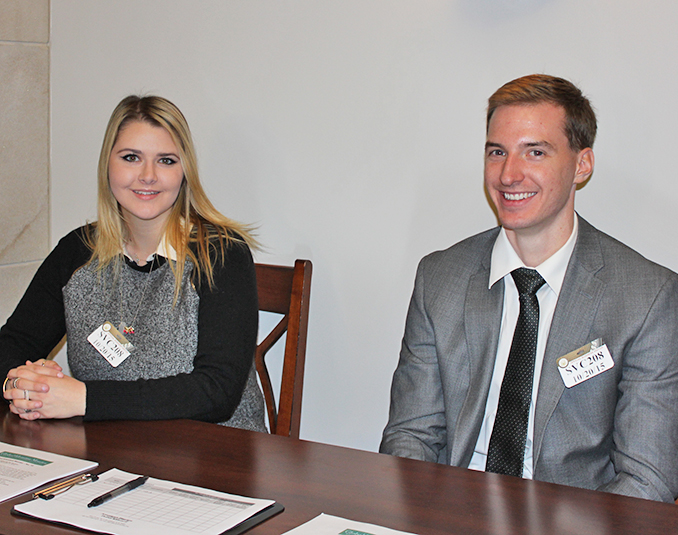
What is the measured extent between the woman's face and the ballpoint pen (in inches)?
36.6

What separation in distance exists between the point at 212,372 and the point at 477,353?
0.63 metres

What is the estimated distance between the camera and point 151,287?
2.01 m

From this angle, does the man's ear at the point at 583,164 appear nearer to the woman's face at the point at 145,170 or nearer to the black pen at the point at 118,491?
the woman's face at the point at 145,170

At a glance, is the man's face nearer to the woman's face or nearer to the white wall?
the white wall

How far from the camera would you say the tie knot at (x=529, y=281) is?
5.82ft

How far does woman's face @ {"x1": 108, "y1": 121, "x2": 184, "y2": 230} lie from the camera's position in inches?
80.4

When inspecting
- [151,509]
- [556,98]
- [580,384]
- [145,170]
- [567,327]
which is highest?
[556,98]

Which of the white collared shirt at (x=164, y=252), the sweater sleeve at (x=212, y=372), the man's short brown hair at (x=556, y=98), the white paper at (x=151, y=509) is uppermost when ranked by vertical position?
the man's short brown hair at (x=556, y=98)

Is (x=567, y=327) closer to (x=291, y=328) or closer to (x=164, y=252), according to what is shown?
(x=291, y=328)

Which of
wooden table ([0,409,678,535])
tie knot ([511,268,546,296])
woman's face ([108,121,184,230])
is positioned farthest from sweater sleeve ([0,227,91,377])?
tie knot ([511,268,546,296])

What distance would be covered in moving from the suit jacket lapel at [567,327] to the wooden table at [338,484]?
15.6 inches

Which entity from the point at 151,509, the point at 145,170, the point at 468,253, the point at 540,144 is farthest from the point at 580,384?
the point at 145,170

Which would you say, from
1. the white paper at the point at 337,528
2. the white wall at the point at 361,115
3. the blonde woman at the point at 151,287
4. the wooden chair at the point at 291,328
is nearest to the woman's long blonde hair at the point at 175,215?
the blonde woman at the point at 151,287

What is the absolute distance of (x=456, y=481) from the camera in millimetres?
1280
